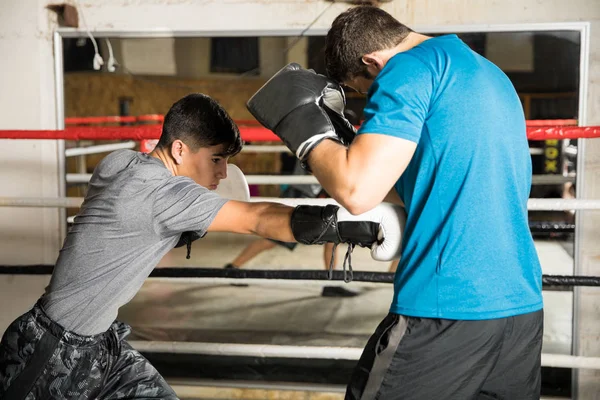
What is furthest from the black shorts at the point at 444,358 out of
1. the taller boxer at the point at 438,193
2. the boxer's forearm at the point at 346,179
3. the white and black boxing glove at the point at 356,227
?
the boxer's forearm at the point at 346,179

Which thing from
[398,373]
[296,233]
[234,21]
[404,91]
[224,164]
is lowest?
[398,373]

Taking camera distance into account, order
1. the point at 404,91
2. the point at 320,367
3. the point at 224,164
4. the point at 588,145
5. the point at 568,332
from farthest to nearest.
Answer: the point at 568,332 → the point at 320,367 → the point at 588,145 → the point at 224,164 → the point at 404,91

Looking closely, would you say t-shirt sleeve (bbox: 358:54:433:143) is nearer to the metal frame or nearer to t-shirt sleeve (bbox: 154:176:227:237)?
t-shirt sleeve (bbox: 154:176:227:237)

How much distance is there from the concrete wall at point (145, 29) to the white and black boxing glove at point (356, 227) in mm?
1621

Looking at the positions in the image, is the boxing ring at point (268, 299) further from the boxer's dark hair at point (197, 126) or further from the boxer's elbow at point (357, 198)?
the boxer's elbow at point (357, 198)

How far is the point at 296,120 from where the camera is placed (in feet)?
3.92

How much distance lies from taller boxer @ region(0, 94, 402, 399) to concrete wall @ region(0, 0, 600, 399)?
1487 millimetres

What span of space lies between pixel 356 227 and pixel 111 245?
1.65ft

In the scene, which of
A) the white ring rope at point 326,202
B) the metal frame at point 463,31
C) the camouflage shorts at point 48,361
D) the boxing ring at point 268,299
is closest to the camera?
the camouflage shorts at point 48,361

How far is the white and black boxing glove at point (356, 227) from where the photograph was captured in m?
1.22

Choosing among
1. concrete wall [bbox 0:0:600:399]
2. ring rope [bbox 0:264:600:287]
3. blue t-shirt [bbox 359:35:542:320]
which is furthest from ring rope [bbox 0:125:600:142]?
blue t-shirt [bbox 359:35:542:320]

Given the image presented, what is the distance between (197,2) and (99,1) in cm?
41

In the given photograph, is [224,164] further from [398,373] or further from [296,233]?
[398,373]

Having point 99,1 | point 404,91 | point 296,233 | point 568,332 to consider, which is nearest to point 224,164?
point 296,233
